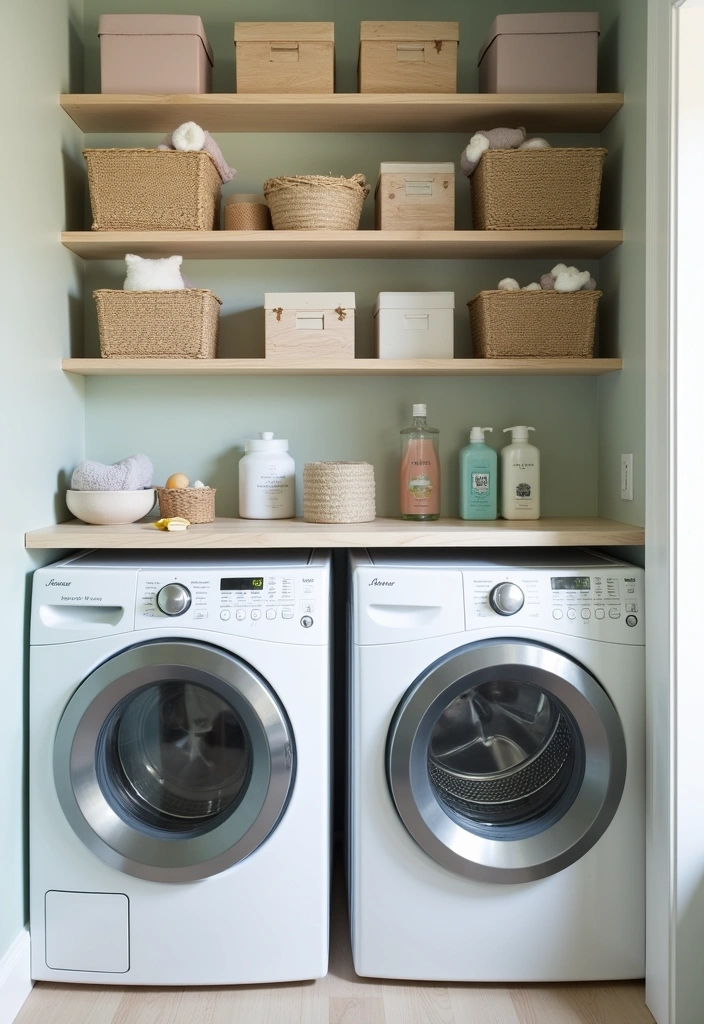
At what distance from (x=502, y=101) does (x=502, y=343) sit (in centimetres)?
61

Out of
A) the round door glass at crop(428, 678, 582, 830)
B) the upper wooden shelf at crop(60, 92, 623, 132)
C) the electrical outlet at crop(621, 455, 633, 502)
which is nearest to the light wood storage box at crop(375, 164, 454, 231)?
the upper wooden shelf at crop(60, 92, 623, 132)

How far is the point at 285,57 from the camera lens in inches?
80.3

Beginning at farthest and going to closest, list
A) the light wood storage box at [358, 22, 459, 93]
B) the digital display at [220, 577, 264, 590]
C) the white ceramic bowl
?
1. the light wood storage box at [358, 22, 459, 93]
2. the white ceramic bowl
3. the digital display at [220, 577, 264, 590]

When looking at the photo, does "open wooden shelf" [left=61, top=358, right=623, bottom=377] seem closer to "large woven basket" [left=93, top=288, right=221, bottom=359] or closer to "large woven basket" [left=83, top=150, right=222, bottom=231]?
"large woven basket" [left=93, top=288, right=221, bottom=359]

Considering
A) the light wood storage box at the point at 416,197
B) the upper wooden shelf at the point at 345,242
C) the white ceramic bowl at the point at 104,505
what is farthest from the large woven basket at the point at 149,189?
the white ceramic bowl at the point at 104,505

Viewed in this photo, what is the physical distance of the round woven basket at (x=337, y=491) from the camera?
194cm

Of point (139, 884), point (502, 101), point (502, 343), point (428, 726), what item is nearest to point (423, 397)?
point (502, 343)

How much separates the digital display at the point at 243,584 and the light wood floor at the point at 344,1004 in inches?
34.8

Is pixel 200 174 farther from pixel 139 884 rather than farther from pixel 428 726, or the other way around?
pixel 139 884

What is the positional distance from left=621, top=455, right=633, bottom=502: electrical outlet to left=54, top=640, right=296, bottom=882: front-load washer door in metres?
1.02

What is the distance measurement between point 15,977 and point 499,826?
1.07m

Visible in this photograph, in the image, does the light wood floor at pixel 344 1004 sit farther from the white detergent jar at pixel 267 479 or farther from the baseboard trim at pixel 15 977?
the white detergent jar at pixel 267 479

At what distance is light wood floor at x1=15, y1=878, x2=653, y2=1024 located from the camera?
1.66m

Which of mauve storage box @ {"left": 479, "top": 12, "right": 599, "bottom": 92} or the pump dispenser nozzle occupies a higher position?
mauve storage box @ {"left": 479, "top": 12, "right": 599, "bottom": 92}
